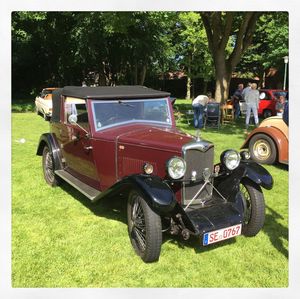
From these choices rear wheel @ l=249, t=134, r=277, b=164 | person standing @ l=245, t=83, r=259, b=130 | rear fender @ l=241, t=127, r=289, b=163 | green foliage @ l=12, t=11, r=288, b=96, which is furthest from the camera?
green foliage @ l=12, t=11, r=288, b=96

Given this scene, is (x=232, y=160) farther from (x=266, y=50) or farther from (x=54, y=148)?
(x=266, y=50)

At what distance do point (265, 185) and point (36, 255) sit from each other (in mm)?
2730

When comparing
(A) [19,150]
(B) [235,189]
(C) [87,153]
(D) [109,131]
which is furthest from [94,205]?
(A) [19,150]

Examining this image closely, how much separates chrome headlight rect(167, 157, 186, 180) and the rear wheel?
15.0ft

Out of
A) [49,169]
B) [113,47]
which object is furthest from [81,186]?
[113,47]

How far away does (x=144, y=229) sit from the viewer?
12.4 ft

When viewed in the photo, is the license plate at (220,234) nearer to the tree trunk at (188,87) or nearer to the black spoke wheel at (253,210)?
the black spoke wheel at (253,210)

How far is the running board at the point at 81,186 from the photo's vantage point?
15.8ft

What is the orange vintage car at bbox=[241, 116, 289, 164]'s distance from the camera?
7578 millimetres

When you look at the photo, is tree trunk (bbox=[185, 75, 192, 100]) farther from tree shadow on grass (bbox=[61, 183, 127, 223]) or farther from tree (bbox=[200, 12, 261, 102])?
tree shadow on grass (bbox=[61, 183, 127, 223])

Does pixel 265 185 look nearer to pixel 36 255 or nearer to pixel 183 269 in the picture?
pixel 183 269

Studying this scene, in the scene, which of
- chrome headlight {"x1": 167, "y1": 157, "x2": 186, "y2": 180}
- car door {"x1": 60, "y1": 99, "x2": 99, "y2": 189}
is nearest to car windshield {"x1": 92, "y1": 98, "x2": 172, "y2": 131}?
car door {"x1": 60, "y1": 99, "x2": 99, "y2": 189}

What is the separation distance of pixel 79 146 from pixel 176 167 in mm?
2094

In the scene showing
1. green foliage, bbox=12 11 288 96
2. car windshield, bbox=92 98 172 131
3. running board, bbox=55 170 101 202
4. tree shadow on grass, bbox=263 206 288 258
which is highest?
green foliage, bbox=12 11 288 96
